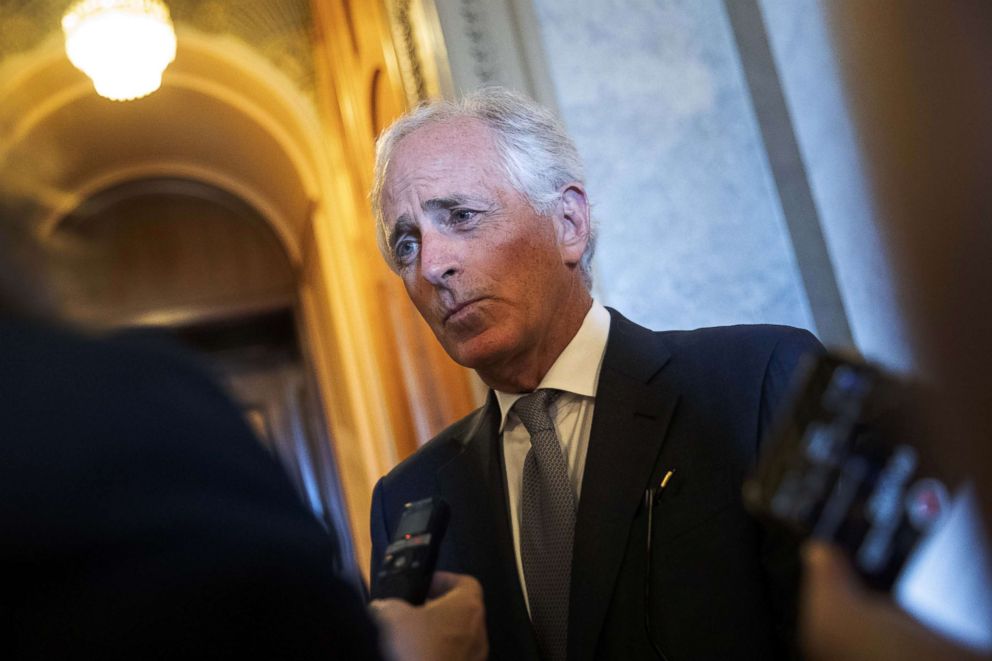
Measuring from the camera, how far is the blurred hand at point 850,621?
553 millimetres

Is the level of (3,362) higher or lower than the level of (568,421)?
higher

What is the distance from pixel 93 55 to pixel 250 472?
16.3 feet

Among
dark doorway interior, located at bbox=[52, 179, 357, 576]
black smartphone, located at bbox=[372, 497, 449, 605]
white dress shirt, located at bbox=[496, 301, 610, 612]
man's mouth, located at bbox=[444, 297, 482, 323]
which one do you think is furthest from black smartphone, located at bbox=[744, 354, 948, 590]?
dark doorway interior, located at bbox=[52, 179, 357, 576]

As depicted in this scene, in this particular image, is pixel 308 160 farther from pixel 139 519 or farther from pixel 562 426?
pixel 139 519

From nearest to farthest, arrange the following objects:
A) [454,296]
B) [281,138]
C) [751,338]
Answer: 1. [751,338]
2. [454,296]
3. [281,138]

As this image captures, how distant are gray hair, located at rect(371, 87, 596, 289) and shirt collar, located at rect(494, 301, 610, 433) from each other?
16 cm

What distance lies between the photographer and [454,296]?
1.84 m

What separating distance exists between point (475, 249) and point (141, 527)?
3.83 feet

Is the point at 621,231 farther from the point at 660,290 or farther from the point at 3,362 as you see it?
the point at 3,362

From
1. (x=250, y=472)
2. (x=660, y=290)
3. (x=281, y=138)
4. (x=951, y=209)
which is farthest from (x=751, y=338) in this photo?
(x=281, y=138)

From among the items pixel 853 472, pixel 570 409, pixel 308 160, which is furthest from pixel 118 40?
pixel 853 472

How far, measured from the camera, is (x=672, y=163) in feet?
8.05

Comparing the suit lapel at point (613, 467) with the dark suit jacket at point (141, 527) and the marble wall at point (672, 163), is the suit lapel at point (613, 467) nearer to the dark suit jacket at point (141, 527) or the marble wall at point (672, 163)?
the marble wall at point (672, 163)

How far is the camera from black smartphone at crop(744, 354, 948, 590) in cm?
60
